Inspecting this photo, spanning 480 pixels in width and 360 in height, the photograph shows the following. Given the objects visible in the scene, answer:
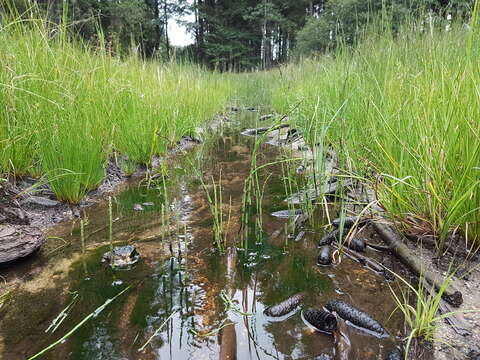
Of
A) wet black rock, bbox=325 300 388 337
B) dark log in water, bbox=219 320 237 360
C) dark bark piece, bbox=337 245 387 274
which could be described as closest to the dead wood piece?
dark bark piece, bbox=337 245 387 274

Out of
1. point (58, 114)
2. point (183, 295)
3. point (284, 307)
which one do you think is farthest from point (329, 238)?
point (58, 114)

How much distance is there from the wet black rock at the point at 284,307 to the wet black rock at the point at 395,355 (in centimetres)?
39

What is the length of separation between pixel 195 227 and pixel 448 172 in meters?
1.44

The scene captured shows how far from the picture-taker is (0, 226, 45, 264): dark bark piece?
162cm

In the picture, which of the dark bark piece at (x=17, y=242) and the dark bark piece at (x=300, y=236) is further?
the dark bark piece at (x=300, y=236)

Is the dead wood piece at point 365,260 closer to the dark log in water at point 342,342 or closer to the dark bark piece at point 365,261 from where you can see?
the dark bark piece at point 365,261

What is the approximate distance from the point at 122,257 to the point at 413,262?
1.43 meters

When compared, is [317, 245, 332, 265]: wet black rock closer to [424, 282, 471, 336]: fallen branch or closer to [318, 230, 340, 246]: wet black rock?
[318, 230, 340, 246]: wet black rock

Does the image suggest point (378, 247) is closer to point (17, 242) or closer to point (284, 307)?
point (284, 307)

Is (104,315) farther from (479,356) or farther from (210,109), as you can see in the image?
(210,109)

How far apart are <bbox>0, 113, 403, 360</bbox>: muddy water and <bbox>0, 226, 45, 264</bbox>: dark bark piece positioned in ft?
0.23

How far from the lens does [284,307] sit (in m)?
1.34

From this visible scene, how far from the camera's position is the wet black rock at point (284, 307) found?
1327 mm

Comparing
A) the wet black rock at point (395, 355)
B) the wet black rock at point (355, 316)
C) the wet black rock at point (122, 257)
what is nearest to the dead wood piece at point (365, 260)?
the wet black rock at point (355, 316)
